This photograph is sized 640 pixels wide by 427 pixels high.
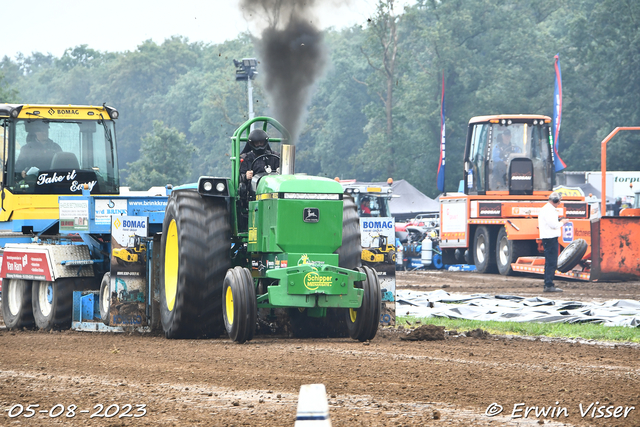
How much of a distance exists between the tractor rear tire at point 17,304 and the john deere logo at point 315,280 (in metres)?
5.68

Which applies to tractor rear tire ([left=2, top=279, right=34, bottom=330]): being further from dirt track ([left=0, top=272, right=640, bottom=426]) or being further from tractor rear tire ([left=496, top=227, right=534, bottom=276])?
tractor rear tire ([left=496, top=227, right=534, bottom=276])

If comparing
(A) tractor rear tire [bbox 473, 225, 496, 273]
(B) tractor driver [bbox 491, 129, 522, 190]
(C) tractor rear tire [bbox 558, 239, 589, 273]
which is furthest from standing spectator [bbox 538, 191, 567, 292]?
(B) tractor driver [bbox 491, 129, 522, 190]

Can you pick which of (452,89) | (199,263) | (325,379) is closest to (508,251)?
(199,263)

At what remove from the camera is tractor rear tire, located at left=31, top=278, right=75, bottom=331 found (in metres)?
12.5

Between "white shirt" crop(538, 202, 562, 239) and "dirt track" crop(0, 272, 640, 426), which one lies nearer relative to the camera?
"dirt track" crop(0, 272, 640, 426)

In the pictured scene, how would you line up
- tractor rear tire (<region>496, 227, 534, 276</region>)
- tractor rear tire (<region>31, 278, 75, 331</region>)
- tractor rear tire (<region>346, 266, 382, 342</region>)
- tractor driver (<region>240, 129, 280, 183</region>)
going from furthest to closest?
tractor rear tire (<region>496, 227, 534, 276</region>), tractor rear tire (<region>31, 278, 75, 331</region>), tractor driver (<region>240, 129, 280, 183</region>), tractor rear tire (<region>346, 266, 382, 342</region>)

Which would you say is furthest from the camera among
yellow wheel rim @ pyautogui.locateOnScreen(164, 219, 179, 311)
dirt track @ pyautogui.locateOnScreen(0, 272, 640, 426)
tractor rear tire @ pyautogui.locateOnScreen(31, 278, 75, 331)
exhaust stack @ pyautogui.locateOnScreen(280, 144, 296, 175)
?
tractor rear tire @ pyautogui.locateOnScreen(31, 278, 75, 331)

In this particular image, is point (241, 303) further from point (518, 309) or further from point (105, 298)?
point (518, 309)

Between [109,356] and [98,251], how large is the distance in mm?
4137

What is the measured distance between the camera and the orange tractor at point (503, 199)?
23016 mm

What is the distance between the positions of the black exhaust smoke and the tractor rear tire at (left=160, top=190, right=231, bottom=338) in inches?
161

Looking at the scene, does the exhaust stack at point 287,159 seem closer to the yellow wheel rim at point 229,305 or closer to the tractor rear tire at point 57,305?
the yellow wheel rim at point 229,305

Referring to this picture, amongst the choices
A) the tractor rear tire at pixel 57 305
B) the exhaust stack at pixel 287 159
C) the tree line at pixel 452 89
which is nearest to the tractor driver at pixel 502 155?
the tractor rear tire at pixel 57 305

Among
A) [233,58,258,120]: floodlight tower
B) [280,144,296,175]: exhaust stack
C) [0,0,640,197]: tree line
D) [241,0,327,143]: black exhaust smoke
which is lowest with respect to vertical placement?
[280,144,296,175]: exhaust stack
